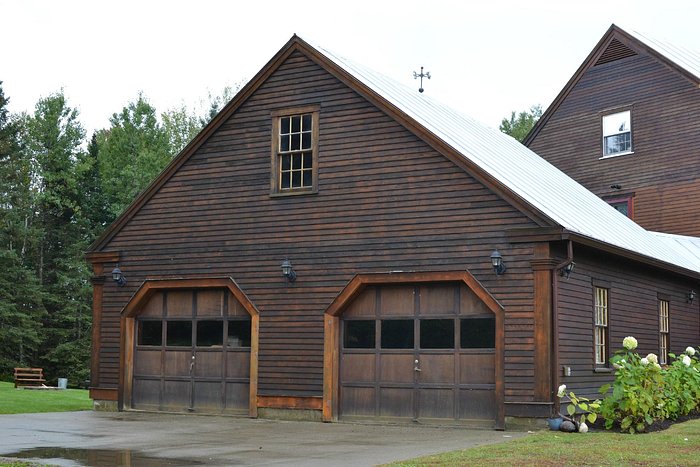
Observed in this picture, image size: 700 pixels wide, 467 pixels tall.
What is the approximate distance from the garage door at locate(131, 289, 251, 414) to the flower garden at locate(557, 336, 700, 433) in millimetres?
7076

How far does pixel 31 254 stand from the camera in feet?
173

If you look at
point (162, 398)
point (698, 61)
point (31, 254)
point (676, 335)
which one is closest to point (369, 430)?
point (162, 398)

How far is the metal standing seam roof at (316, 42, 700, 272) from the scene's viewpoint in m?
18.2

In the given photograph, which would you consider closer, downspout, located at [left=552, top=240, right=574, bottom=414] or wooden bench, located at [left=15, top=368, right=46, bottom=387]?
downspout, located at [left=552, top=240, right=574, bottom=414]

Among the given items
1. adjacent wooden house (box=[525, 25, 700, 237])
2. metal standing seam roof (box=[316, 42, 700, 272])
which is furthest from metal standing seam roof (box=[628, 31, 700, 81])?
metal standing seam roof (box=[316, 42, 700, 272])

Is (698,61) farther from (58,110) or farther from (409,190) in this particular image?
(58,110)

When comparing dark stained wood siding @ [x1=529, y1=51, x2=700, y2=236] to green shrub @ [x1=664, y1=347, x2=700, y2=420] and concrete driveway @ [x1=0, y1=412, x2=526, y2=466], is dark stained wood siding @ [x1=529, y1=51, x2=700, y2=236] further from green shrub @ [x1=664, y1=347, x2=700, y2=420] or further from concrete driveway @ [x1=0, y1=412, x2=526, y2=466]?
concrete driveway @ [x1=0, y1=412, x2=526, y2=466]

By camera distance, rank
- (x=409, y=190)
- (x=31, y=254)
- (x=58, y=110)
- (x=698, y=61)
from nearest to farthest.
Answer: (x=409, y=190)
(x=698, y=61)
(x=31, y=254)
(x=58, y=110)

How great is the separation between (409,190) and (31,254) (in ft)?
128

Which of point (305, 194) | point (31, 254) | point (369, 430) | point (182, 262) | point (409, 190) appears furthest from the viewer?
point (31, 254)

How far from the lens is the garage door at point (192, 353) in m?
20.2

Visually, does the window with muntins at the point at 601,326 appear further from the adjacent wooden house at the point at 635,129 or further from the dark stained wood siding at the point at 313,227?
the adjacent wooden house at the point at 635,129

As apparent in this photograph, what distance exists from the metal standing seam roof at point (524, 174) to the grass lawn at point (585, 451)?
12.2ft

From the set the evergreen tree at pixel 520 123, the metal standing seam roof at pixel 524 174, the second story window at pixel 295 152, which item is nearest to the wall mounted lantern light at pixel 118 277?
the second story window at pixel 295 152
